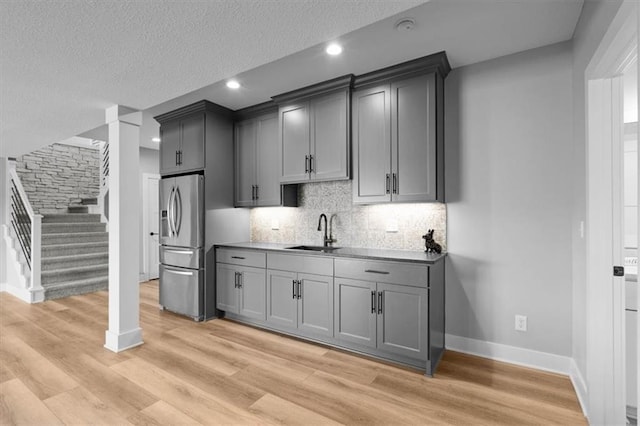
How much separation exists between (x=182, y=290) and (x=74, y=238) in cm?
330

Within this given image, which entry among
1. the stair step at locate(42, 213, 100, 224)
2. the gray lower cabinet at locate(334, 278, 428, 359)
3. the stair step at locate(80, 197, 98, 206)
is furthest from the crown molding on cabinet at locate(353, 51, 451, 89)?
the stair step at locate(80, 197, 98, 206)

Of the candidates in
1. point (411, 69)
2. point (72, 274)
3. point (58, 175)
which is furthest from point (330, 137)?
point (58, 175)

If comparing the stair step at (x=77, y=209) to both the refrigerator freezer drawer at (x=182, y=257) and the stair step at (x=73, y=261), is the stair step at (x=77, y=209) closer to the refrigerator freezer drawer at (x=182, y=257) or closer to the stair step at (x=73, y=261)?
the stair step at (x=73, y=261)

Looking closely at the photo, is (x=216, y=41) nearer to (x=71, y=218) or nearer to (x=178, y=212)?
(x=178, y=212)

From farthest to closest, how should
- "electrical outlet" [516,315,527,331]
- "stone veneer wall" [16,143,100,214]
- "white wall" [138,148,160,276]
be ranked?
"stone veneer wall" [16,143,100,214]
"white wall" [138,148,160,276]
"electrical outlet" [516,315,527,331]

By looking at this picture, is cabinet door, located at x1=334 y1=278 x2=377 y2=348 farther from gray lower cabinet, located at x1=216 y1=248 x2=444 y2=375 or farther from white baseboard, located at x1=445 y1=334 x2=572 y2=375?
white baseboard, located at x1=445 y1=334 x2=572 y2=375

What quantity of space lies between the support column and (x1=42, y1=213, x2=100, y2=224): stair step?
4.28 meters

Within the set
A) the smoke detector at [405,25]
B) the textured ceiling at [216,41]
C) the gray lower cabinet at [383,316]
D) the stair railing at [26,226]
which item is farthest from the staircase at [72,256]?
the smoke detector at [405,25]

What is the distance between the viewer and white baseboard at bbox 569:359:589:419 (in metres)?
2.02

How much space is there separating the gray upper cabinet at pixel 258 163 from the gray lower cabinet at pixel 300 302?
3.09 feet

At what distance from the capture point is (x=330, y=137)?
3.27 metres

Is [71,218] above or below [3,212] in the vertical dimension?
below

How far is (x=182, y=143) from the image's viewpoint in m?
4.07

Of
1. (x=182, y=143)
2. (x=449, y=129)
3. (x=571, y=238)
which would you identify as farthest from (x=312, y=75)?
(x=571, y=238)
